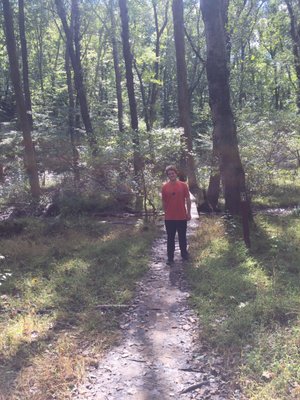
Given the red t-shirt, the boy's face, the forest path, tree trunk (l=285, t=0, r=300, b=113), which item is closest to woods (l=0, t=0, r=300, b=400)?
the forest path

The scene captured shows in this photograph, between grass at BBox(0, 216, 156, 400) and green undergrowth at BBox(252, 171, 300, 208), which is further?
green undergrowth at BBox(252, 171, 300, 208)

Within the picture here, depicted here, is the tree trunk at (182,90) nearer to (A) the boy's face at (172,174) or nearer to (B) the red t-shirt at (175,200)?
(B) the red t-shirt at (175,200)

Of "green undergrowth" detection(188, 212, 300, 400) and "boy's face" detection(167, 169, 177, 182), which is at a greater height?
"boy's face" detection(167, 169, 177, 182)

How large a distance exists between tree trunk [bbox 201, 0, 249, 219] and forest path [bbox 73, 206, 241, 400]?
179 inches

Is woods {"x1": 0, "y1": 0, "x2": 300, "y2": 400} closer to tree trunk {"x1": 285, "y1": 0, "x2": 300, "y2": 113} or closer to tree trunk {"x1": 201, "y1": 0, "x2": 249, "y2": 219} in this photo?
tree trunk {"x1": 201, "y1": 0, "x2": 249, "y2": 219}

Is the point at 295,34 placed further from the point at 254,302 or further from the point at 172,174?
the point at 254,302

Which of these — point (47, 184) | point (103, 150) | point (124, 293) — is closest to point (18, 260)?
point (124, 293)

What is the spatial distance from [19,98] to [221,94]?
8.12 meters

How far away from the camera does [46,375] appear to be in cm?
438

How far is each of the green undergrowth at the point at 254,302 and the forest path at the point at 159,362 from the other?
23 centimetres

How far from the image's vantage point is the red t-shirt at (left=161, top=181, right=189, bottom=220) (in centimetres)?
776

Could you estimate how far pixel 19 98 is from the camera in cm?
1431

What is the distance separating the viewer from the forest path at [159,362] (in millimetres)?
4074

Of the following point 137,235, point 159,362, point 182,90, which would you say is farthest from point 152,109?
point 159,362
